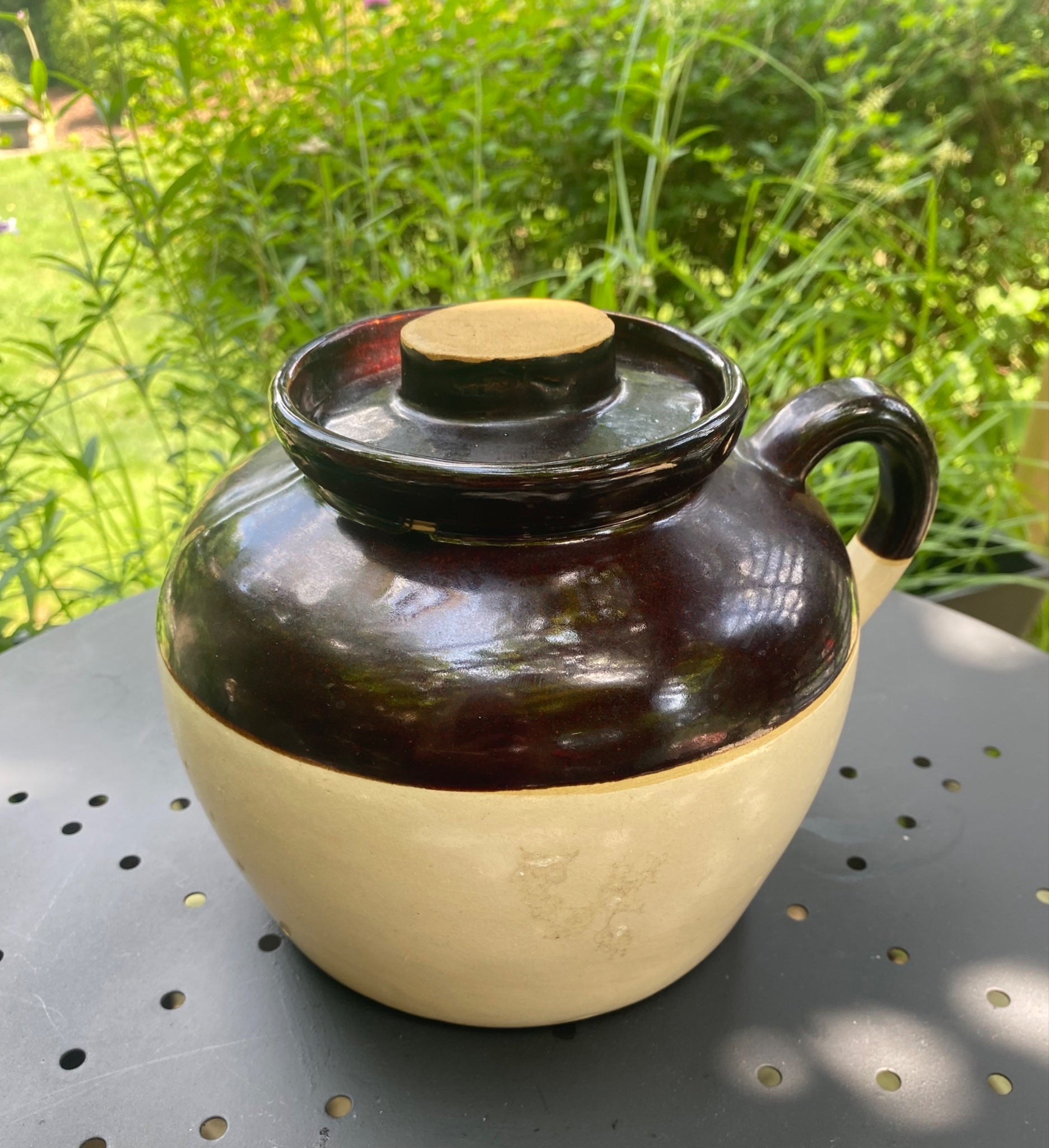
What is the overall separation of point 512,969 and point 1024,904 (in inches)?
17.1

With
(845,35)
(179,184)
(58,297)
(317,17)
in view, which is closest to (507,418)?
(179,184)

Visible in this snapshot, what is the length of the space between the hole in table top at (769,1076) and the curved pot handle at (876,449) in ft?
1.03

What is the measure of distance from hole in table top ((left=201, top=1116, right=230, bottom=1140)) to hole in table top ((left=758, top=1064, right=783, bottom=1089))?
0.34 m

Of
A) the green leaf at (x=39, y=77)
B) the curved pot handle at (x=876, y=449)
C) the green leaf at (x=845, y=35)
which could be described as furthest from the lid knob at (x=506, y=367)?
the green leaf at (x=845, y=35)

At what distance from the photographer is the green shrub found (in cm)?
160

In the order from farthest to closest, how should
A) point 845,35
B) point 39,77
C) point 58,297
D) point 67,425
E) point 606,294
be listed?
point 67,425 < point 58,297 < point 845,35 < point 606,294 < point 39,77

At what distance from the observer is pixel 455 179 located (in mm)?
1854

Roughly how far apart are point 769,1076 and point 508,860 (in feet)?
0.88

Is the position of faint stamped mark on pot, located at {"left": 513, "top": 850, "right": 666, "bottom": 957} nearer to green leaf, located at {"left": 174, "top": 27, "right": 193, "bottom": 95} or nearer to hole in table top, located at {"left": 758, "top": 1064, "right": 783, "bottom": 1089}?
hole in table top, located at {"left": 758, "top": 1064, "right": 783, "bottom": 1089}

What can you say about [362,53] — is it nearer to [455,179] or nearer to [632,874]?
[455,179]

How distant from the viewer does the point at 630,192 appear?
2303mm

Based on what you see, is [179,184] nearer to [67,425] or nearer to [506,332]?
[506,332]

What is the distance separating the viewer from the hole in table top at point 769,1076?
0.64 metres

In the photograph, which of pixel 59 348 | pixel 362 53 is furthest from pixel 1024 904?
pixel 362 53
